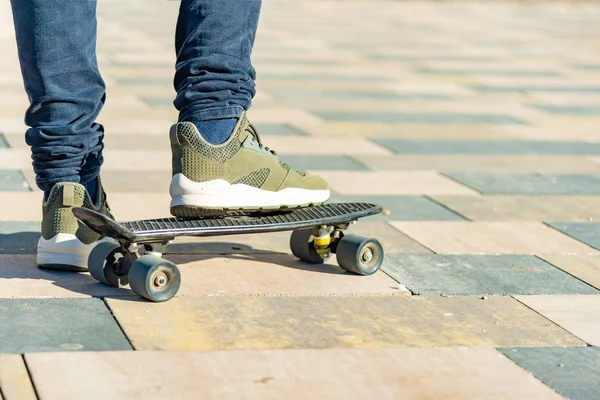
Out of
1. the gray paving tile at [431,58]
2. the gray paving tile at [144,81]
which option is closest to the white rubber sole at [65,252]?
the gray paving tile at [144,81]

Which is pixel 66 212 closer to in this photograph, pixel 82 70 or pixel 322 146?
pixel 82 70

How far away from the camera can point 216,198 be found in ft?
9.90

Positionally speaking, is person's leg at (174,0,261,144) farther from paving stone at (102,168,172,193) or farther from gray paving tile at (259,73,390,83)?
gray paving tile at (259,73,390,83)

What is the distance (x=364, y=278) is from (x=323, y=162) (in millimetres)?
1965

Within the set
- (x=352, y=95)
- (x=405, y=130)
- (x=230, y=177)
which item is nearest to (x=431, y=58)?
(x=352, y=95)

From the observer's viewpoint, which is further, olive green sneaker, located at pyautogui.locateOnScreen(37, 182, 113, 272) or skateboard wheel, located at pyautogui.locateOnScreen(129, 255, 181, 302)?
olive green sneaker, located at pyautogui.locateOnScreen(37, 182, 113, 272)

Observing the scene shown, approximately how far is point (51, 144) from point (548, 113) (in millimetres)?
4523

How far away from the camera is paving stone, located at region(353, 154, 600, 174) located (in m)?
5.04

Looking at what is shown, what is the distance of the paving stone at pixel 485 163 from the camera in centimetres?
504

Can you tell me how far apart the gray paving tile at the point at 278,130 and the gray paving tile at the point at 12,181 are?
5.07 feet

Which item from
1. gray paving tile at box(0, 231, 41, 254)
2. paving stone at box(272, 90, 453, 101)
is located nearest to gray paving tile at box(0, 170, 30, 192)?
gray paving tile at box(0, 231, 41, 254)

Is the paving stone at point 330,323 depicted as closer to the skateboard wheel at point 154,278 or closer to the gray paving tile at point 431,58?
the skateboard wheel at point 154,278

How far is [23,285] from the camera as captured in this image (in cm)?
296

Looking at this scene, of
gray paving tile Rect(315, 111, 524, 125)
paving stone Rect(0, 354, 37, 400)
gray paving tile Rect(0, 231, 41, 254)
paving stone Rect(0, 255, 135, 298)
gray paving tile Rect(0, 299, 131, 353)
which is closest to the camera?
paving stone Rect(0, 354, 37, 400)
